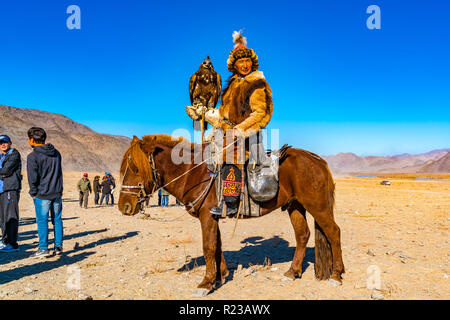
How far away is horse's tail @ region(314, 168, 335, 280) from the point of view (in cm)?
522

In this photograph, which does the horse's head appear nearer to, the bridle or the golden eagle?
the bridle

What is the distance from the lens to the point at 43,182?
617 cm

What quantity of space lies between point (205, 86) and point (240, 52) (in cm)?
86

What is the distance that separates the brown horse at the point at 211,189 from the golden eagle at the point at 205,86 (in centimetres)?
86

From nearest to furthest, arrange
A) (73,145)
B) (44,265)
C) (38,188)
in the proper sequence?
1. (44,265)
2. (38,188)
3. (73,145)

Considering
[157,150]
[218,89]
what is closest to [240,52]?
[218,89]

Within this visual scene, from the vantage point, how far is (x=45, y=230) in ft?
20.7

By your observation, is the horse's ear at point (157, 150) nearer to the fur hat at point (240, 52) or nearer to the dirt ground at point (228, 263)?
the dirt ground at point (228, 263)

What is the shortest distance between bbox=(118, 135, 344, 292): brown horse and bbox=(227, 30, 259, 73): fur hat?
5.47 ft

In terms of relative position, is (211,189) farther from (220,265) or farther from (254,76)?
(254,76)

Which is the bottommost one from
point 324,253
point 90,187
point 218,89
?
point 324,253

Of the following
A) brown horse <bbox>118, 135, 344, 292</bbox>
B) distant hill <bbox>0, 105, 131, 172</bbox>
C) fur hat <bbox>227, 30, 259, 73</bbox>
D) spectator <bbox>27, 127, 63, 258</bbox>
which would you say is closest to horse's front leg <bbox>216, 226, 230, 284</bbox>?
brown horse <bbox>118, 135, 344, 292</bbox>

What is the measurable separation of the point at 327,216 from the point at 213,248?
2190mm
